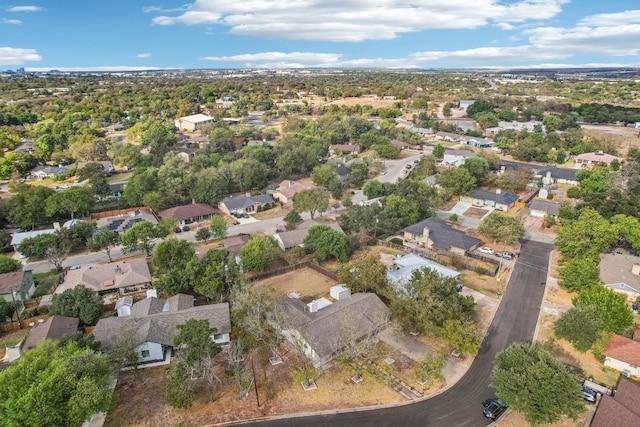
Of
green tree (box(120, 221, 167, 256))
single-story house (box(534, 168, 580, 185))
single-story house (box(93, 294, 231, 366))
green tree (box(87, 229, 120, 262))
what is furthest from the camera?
single-story house (box(534, 168, 580, 185))

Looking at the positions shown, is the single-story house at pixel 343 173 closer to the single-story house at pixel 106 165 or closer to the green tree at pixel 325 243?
the green tree at pixel 325 243

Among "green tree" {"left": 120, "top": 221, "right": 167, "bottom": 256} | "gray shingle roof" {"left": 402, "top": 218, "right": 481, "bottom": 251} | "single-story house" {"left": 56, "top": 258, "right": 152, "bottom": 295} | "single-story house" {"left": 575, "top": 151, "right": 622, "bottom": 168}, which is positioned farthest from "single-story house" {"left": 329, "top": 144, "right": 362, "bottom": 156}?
"single-story house" {"left": 56, "top": 258, "right": 152, "bottom": 295}

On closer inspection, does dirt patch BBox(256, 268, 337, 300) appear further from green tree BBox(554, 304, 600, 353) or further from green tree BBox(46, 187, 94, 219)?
green tree BBox(46, 187, 94, 219)

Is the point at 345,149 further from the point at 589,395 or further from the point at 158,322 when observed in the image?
the point at 589,395

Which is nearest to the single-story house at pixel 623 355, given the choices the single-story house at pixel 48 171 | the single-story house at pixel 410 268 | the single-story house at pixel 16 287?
the single-story house at pixel 410 268

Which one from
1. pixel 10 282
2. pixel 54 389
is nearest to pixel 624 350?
pixel 54 389

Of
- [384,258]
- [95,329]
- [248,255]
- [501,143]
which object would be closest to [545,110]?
[501,143]
